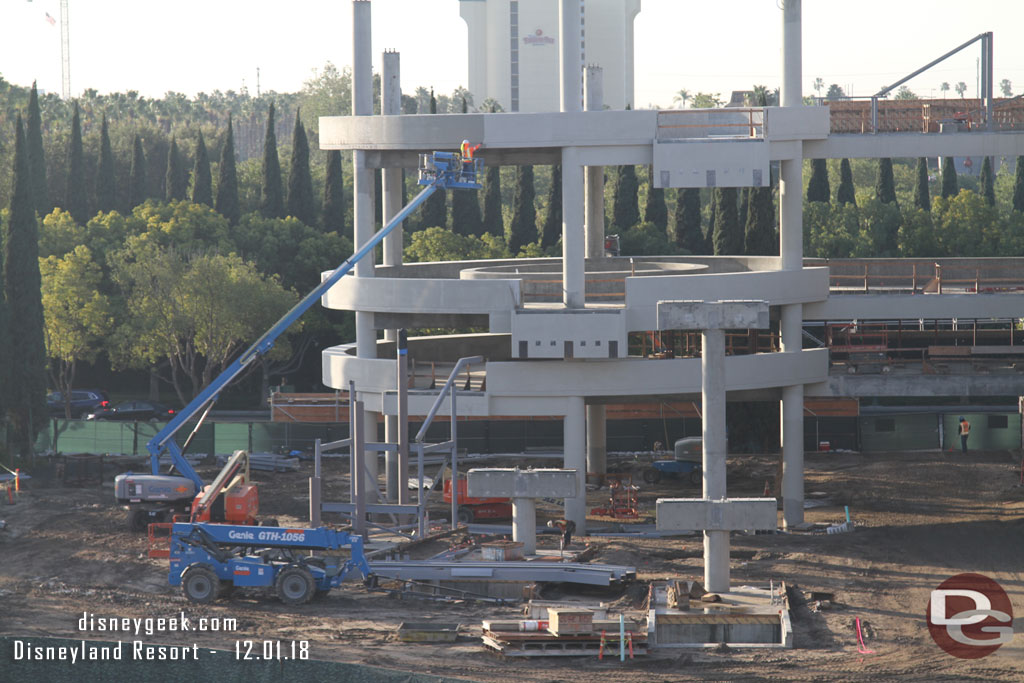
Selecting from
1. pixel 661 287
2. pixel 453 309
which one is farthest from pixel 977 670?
pixel 453 309

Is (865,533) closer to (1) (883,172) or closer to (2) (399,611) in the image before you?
(2) (399,611)

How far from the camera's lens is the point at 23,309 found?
221 ft

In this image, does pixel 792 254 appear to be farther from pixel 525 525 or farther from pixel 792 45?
pixel 525 525

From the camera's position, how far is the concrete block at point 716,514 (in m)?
38.1

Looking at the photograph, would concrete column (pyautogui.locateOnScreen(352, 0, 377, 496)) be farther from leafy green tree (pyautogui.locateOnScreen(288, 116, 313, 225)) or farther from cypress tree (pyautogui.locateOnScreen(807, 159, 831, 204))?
cypress tree (pyautogui.locateOnScreen(807, 159, 831, 204))

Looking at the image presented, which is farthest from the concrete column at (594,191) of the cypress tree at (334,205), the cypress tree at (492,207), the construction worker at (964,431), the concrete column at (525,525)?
the cypress tree at (334,205)

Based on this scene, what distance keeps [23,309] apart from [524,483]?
1412 inches

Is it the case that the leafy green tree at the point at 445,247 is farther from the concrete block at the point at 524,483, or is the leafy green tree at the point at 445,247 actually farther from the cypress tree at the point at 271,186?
the concrete block at the point at 524,483

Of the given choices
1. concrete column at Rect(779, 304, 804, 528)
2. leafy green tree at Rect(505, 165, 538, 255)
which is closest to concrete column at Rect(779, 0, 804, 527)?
concrete column at Rect(779, 304, 804, 528)

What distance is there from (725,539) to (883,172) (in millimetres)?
66966

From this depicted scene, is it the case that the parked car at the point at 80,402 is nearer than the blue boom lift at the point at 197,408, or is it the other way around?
the blue boom lift at the point at 197,408

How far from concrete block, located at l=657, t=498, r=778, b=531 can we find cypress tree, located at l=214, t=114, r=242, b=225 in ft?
208

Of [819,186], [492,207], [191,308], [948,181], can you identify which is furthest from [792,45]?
[948,181]

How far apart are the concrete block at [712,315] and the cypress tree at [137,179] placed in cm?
6991
